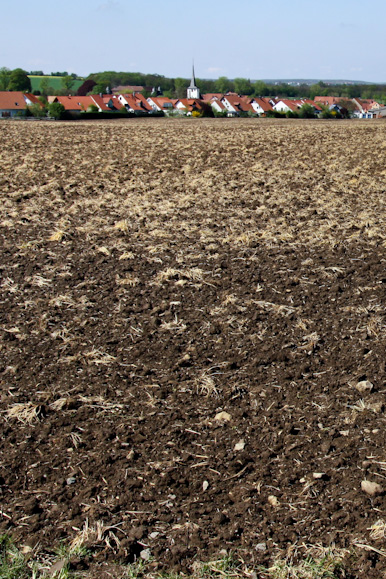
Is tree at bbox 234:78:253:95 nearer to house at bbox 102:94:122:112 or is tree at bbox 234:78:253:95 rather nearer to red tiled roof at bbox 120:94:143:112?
red tiled roof at bbox 120:94:143:112

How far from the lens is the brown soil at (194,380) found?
315cm

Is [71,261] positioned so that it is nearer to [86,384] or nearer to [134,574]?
[86,384]

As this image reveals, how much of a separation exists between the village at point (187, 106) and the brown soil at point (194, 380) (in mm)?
57398

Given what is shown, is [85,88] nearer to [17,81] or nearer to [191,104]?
[17,81]

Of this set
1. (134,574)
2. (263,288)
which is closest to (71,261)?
(263,288)

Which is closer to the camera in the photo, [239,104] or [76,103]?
[76,103]

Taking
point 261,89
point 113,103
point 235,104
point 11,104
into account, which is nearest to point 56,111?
point 11,104

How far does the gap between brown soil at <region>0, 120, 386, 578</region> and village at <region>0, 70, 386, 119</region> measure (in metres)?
57.4

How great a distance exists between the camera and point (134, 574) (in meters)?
2.80

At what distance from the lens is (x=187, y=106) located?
287 feet

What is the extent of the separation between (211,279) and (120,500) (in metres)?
3.57

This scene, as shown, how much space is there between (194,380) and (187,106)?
3460 inches

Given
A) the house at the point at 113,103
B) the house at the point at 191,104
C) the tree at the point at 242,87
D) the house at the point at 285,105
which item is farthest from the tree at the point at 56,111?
the tree at the point at 242,87

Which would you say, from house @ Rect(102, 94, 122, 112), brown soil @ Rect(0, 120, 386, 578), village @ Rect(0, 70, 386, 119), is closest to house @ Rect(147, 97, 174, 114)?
Answer: village @ Rect(0, 70, 386, 119)
